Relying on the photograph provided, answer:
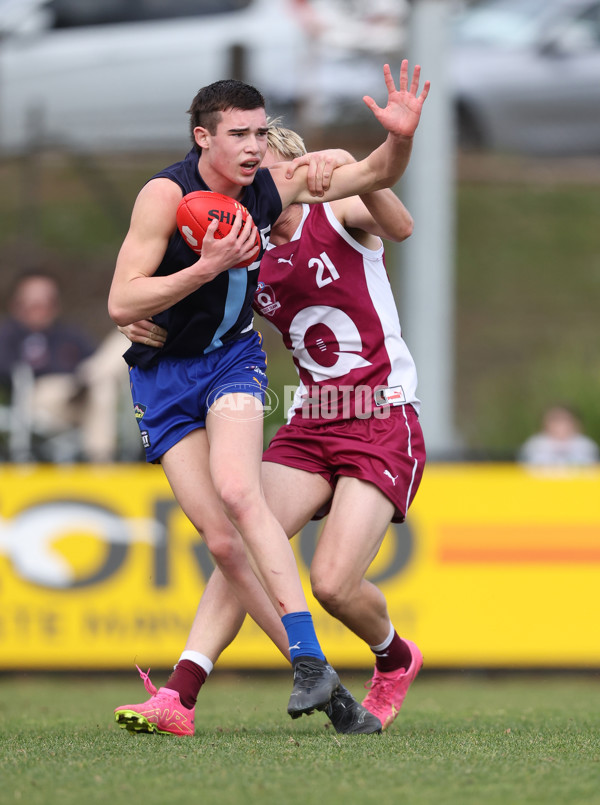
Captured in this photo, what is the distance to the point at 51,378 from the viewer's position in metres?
9.41

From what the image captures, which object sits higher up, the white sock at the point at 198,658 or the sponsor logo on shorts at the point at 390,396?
the sponsor logo on shorts at the point at 390,396

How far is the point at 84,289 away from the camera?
1630 centimetres

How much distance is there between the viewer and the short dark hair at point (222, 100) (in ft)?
14.4

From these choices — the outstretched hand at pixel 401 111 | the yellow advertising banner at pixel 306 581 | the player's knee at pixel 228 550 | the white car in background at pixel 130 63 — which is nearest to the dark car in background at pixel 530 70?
the white car in background at pixel 130 63

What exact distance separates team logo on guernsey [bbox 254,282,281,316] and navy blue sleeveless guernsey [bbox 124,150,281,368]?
22 centimetres

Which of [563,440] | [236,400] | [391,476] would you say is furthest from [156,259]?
[563,440]

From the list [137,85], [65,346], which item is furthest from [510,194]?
[65,346]

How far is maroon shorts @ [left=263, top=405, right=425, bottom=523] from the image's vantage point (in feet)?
15.8

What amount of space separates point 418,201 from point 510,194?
34.6 ft

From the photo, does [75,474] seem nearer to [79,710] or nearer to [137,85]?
[79,710]

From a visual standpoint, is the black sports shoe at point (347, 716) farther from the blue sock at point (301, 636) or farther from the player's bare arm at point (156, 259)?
the player's bare arm at point (156, 259)

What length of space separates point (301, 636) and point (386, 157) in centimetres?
178

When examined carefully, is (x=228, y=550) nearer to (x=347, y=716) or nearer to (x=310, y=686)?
(x=310, y=686)

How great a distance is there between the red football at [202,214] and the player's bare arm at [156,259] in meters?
0.03
